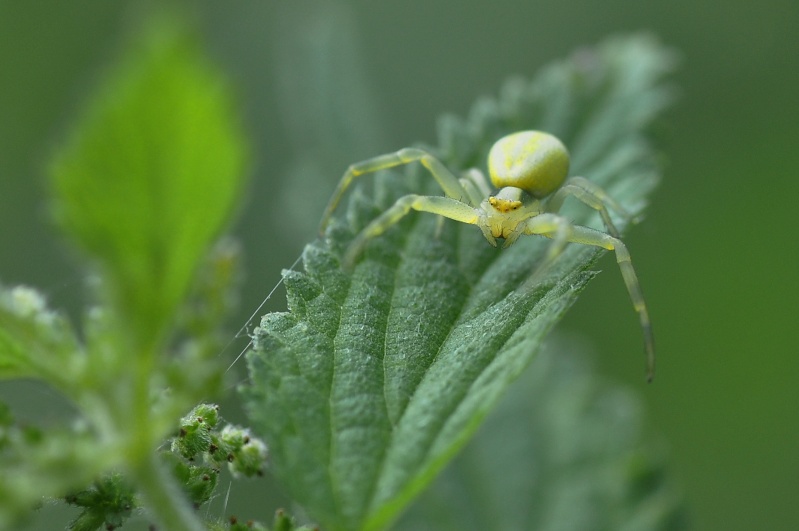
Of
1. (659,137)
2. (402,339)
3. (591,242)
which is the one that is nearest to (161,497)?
(402,339)

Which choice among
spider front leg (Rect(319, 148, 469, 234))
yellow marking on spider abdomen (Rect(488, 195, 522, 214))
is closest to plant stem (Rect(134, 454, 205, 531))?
spider front leg (Rect(319, 148, 469, 234))

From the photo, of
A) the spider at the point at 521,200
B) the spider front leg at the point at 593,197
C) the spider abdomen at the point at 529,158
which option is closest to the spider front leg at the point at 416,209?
the spider at the point at 521,200

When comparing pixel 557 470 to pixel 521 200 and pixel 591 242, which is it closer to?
pixel 591 242

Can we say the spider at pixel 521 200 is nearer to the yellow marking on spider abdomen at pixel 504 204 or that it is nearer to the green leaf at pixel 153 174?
the yellow marking on spider abdomen at pixel 504 204

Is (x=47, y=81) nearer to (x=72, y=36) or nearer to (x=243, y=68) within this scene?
(x=72, y=36)

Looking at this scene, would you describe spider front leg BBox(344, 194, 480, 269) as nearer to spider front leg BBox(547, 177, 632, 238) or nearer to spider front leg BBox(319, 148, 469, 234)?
spider front leg BBox(319, 148, 469, 234)

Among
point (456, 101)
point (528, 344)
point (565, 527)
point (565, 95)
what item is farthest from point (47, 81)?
point (528, 344)
